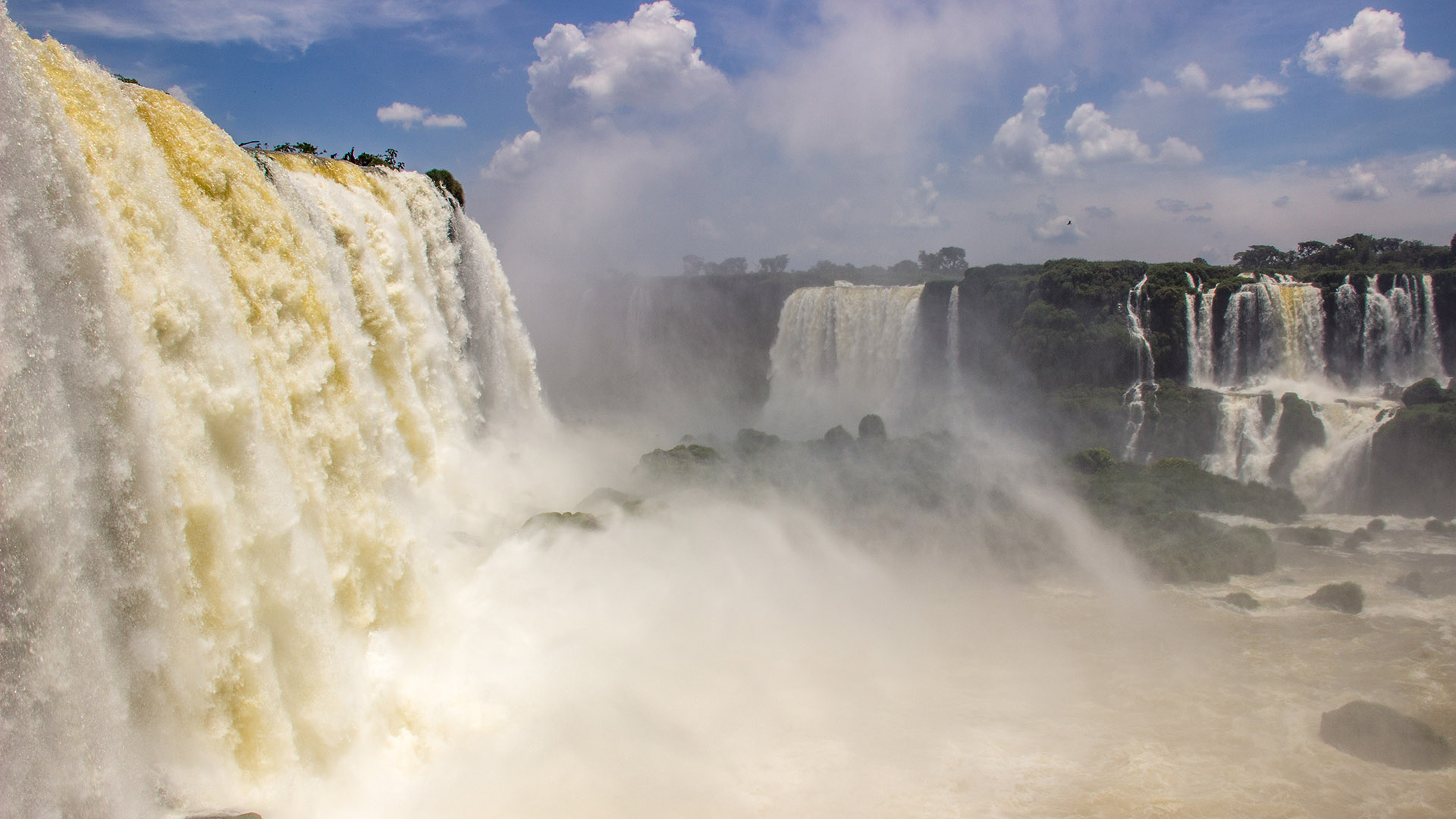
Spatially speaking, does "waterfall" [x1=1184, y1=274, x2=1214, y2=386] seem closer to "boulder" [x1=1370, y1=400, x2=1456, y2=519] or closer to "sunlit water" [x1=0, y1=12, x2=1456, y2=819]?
"boulder" [x1=1370, y1=400, x2=1456, y2=519]

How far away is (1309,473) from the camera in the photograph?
48.0ft

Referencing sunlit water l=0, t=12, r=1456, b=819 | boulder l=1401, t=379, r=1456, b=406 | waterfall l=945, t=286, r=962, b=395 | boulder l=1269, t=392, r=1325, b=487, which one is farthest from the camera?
waterfall l=945, t=286, r=962, b=395

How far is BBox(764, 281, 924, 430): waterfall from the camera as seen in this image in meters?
22.6

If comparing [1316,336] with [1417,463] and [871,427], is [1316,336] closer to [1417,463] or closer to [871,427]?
[1417,463]

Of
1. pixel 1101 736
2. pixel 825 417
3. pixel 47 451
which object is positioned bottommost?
pixel 1101 736

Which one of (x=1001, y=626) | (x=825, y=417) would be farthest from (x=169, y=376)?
(x=825, y=417)

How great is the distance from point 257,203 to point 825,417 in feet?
60.9

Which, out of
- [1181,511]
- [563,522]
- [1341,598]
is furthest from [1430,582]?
[563,522]

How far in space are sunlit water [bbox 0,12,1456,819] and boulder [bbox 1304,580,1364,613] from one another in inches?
7.9

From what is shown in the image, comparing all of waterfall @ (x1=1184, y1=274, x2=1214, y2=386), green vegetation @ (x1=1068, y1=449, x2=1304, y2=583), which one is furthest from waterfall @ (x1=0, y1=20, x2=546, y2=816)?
waterfall @ (x1=1184, y1=274, x2=1214, y2=386)

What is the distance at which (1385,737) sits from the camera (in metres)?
6.90

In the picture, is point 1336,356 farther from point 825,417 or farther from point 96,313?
point 96,313

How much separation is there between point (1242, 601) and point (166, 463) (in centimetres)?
1129

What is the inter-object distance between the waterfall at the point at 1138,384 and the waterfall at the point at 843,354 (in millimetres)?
5599
